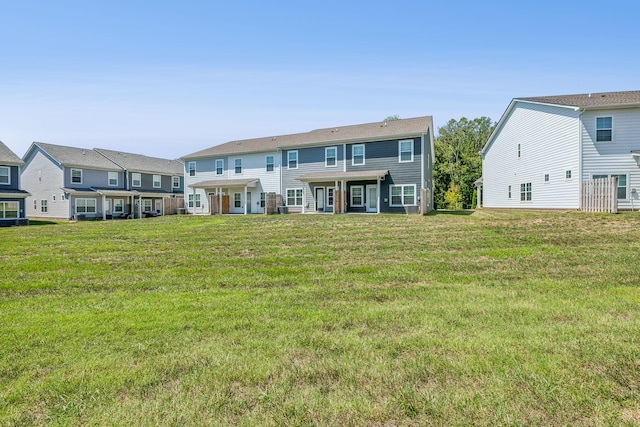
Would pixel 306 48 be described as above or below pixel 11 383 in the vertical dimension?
above

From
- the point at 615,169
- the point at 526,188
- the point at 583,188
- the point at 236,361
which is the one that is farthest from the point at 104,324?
the point at 526,188

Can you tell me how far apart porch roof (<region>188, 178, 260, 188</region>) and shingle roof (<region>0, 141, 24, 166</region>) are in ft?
42.7

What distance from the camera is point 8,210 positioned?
86.7ft

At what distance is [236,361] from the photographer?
11.3ft

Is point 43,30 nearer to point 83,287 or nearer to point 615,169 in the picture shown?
point 83,287

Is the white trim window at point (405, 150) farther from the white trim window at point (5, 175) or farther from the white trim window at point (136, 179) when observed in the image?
the white trim window at point (5, 175)

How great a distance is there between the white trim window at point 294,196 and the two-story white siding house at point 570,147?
1480 centimetres

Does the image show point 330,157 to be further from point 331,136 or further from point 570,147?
point 570,147

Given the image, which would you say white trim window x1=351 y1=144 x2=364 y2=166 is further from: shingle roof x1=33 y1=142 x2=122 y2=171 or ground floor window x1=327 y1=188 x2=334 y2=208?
shingle roof x1=33 y1=142 x2=122 y2=171

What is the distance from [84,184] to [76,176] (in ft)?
3.11

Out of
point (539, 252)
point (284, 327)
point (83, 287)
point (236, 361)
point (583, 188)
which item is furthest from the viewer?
point (583, 188)

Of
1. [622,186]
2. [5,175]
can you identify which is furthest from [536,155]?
[5,175]

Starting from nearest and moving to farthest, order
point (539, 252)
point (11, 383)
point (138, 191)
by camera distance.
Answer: point (11, 383), point (539, 252), point (138, 191)

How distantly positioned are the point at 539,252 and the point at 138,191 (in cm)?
3687
